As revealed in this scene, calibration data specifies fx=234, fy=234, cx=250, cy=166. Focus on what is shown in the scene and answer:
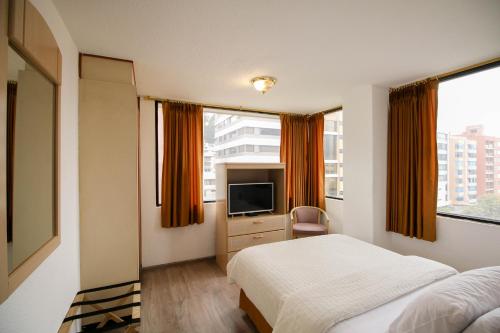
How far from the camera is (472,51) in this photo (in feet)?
6.94

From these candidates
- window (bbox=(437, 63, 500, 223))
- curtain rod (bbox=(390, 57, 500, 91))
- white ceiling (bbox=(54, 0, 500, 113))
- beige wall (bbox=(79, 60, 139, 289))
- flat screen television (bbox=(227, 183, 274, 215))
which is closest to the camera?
white ceiling (bbox=(54, 0, 500, 113))

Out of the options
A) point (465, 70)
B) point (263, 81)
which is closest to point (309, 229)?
point (263, 81)

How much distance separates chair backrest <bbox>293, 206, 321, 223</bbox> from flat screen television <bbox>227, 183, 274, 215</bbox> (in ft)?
1.71

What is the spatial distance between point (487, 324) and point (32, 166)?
2.02 m

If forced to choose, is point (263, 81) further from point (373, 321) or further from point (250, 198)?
point (373, 321)

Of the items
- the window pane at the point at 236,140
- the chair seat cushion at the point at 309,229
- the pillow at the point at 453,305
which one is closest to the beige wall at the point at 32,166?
the pillow at the point at 453,305

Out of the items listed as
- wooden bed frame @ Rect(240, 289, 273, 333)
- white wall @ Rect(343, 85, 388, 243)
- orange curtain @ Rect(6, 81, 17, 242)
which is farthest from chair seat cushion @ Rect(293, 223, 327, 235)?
orange curtain @ Rect(6, 81, 17, 242)

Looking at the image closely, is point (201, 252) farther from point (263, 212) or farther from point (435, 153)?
point (435, 153)

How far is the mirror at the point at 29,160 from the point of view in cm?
90

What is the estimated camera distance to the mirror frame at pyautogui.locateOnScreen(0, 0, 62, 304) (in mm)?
807

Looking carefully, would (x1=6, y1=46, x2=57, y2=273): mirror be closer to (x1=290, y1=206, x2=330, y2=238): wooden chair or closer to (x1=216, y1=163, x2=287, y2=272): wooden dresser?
(x1=216, y1=163, x2=287, y2=272): wooden dresser

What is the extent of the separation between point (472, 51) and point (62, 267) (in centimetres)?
372

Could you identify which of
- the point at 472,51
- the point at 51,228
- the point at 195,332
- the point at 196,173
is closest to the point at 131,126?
the point at 51,228

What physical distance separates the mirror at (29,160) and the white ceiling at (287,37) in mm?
755
